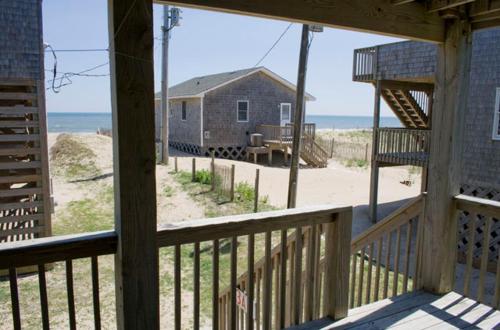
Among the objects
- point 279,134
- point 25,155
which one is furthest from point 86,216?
point 279,134

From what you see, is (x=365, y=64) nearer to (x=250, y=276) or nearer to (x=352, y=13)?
(x=352, y=13)

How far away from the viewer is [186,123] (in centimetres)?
2200

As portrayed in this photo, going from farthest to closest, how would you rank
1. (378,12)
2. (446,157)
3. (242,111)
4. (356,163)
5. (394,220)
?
(356,163) < (242,111) < (394,220) < (446,157) < (378,12)

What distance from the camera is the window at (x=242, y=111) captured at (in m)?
21.0

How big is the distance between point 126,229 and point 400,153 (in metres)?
10.6

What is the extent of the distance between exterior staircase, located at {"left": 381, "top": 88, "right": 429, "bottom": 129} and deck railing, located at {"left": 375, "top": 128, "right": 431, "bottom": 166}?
170 centimetres

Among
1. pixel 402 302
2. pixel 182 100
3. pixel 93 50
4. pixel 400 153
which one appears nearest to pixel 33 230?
pixel 93 50

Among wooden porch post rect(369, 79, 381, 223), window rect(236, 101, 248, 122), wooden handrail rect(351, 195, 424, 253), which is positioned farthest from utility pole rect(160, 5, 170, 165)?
wooden handrail rect(351, 195, 424, 253)

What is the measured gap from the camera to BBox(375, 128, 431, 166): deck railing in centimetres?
1104

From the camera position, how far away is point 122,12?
178 centimetres

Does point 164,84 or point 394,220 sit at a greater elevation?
point 164,84

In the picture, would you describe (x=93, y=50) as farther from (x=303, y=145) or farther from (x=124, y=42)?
(x=303, y=145)

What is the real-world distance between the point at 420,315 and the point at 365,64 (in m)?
10.0

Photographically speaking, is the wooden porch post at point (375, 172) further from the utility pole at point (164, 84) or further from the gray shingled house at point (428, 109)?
the utility pole at point (164, 84)
